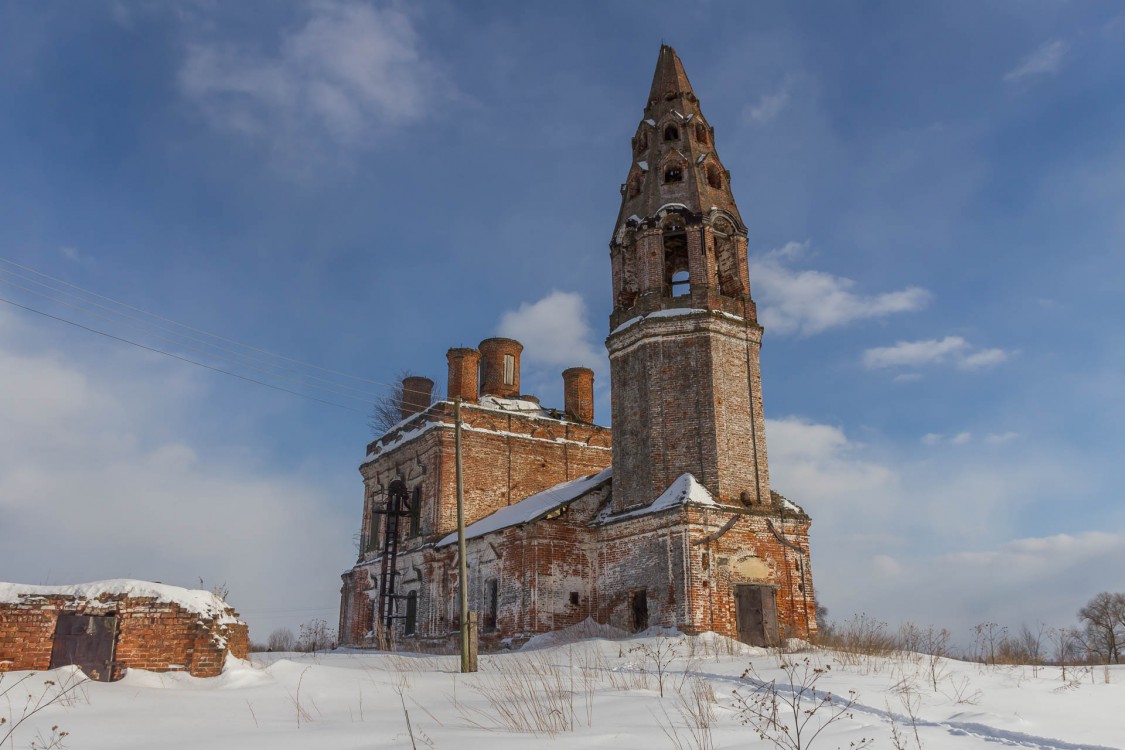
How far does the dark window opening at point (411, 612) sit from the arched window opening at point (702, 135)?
1560 centimetres

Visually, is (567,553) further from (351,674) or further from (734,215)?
(351,674)

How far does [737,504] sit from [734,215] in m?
7.72

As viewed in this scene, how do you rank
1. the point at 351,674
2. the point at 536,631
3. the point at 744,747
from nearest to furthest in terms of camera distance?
1. the point at 744,747
2. the point at 351,674
3. the point at 536,631

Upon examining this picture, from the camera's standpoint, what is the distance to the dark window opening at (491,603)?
20.5m

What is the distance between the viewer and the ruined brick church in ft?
56.7

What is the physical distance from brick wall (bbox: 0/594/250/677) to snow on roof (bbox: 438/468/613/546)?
11718 millimetres

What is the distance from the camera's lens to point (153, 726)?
5520mm

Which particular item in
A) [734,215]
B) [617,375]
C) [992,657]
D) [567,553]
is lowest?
[992,657]

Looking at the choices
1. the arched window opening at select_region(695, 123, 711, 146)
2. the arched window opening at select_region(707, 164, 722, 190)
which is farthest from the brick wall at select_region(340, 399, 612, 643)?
the arched window opening at select_region(695, 123, 711, 146)

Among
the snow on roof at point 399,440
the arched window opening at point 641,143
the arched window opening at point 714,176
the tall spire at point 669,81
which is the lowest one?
the snow on roof at point 399,440

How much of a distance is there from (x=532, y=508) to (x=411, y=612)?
6.02 metres

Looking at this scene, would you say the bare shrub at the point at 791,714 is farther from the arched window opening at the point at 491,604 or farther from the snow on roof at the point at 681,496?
the arched window opening at the point at 491,604

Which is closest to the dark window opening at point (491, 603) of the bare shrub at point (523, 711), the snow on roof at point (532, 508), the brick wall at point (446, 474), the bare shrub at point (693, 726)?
the snow on roof at point (532, 508)

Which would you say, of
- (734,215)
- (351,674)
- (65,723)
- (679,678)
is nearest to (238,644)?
(351,674)
